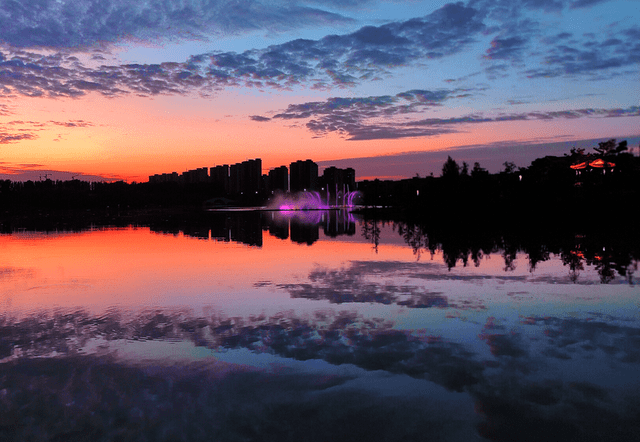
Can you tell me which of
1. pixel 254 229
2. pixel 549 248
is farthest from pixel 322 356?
pixel 254 229

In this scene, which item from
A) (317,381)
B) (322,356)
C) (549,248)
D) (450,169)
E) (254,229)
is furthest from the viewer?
(450,169)

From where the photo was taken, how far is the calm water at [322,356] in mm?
6680

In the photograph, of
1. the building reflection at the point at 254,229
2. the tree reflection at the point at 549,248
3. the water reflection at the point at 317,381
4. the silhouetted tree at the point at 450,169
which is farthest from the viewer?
the silhouetted tree at the point at 450,169

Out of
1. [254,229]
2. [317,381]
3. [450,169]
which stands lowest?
[317,381]

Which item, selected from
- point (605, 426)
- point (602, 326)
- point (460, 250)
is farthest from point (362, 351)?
point (460, 250)

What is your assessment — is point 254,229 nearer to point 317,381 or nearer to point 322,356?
point 322,356

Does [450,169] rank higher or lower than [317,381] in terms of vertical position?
higher

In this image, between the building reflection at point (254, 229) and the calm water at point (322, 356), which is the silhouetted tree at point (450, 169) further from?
the calm water at point (322, 356)

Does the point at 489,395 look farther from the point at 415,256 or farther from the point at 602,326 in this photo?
the point at 415,256

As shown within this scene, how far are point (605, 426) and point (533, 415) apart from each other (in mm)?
876

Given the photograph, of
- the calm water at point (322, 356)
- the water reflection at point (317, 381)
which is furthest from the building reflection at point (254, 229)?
the water reflection at point (317, 381)

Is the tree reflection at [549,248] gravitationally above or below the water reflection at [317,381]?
above

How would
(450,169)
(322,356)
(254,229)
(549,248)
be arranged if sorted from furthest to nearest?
(450,169), (254,229), (549,248), (322,356)

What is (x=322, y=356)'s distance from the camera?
30.2ft
